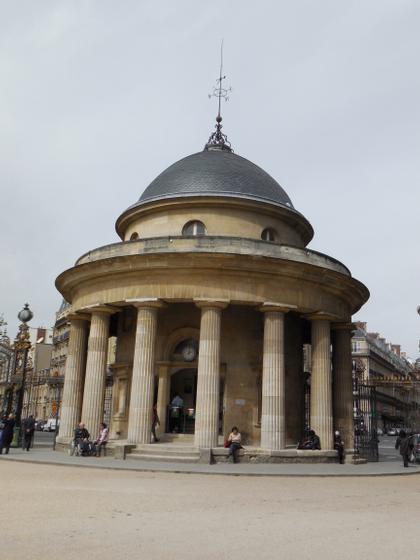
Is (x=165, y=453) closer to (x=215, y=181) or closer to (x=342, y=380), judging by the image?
(x=342, y=380)

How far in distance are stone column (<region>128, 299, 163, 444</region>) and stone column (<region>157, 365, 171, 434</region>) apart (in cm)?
256

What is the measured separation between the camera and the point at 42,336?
9706cm

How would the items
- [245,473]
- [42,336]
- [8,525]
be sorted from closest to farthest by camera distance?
[8,525], [245,473], [42,336]

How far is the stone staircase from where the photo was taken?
20656 millimetres

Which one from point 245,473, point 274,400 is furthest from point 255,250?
point 245,473

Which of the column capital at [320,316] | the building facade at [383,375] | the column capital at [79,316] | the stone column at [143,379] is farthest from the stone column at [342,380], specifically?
the building facade at [383,375]

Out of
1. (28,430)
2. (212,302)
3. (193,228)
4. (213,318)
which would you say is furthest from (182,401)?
(193,228)

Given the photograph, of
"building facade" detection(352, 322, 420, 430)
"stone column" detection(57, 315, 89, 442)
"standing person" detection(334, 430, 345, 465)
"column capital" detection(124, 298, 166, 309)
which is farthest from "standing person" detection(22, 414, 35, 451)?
"building facade" detection(352, 322, 420, 430)

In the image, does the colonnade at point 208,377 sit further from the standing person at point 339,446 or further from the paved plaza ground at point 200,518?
the paved plaza ground at point 200,518

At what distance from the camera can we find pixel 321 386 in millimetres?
24094

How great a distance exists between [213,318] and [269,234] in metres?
7.37

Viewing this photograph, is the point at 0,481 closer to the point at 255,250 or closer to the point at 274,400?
the point at 274,400

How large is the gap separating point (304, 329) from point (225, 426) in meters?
7.32

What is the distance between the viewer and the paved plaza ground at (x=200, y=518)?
25.8 feet
